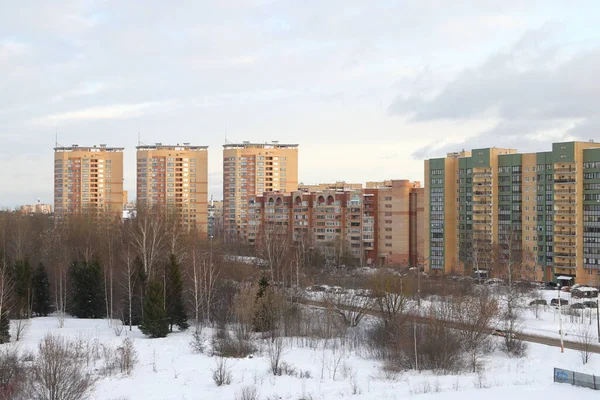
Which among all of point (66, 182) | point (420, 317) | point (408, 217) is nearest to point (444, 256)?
point (408, 217)

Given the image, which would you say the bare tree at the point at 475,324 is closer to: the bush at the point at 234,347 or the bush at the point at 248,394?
the bush at the point at 234,347

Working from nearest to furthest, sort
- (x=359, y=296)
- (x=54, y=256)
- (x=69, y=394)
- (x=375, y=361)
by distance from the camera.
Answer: (x=69, y=394) < (x=375, y=361) < (x=359, y=296) < (x=54, y=256)

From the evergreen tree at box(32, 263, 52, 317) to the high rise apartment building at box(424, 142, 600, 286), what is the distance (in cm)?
Answer: 3275

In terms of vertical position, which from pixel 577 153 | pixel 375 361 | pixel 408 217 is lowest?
pixel 375 361

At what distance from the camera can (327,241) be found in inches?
2785

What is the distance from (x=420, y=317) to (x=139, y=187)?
74861 millimetres

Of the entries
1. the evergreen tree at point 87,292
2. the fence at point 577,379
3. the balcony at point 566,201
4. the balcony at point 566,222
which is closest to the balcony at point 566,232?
the balcony at point 566,222

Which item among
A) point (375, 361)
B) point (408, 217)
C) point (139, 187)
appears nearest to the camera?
point (375, 361)

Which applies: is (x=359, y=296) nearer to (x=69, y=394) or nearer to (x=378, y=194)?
(x=69, y=394)

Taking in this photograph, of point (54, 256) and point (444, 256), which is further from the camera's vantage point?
point (444, 256)

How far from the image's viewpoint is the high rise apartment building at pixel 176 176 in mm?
96062

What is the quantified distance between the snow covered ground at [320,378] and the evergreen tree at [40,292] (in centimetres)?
769

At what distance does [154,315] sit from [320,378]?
9.61 metres

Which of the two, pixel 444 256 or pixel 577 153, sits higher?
pixel 577 153
